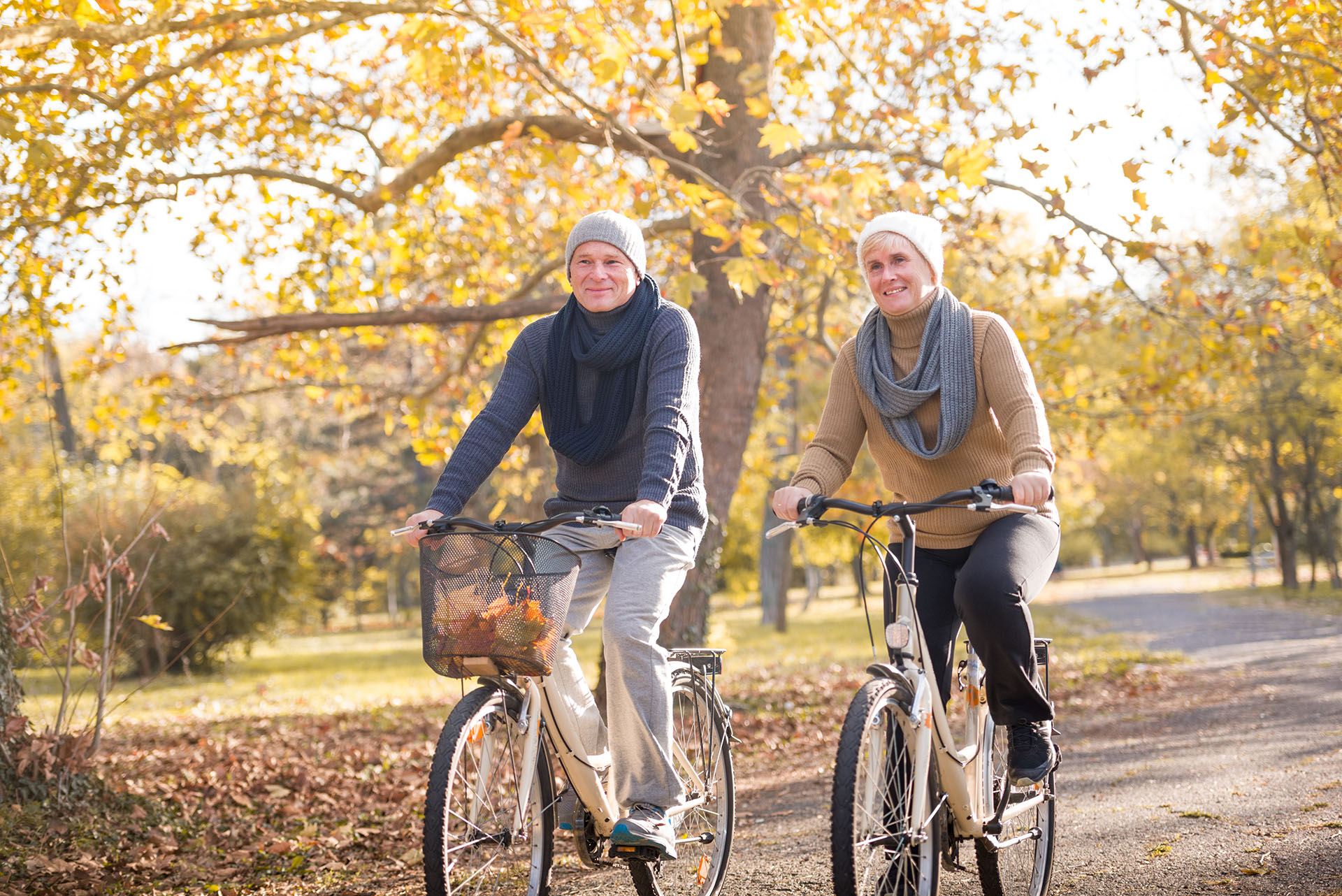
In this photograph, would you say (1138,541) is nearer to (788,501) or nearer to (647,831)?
(788,501)

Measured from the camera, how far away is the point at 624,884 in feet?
14.4

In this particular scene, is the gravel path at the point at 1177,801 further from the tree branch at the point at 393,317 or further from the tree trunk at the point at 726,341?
the tree branch at the point at 393,317

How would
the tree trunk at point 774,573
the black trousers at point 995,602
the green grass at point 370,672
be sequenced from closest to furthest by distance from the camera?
the black trousers at point 995,602 < the green grass at point 370,672 < the tree trunk at point 774,573

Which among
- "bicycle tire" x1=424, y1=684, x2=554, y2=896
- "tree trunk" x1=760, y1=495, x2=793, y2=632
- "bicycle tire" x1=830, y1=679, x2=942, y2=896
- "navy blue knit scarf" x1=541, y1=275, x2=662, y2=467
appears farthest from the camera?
"tree trunk" x1=760, y1=495, x2=793, y2=632

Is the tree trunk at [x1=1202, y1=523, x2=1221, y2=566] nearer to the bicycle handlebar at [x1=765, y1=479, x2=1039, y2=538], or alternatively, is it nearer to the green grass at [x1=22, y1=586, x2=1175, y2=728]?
the green grass at [x1=22, y1=586, x2=1175, y2=728]

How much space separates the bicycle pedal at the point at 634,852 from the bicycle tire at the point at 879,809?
68 cm

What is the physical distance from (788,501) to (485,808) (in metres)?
1.27

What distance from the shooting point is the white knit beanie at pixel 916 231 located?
3.60 meters

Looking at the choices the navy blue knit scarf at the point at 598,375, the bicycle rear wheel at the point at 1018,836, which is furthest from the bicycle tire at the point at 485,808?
the bicycle rear wheel at the point at 1018,836

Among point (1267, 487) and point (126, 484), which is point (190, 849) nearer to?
point (126, 484)

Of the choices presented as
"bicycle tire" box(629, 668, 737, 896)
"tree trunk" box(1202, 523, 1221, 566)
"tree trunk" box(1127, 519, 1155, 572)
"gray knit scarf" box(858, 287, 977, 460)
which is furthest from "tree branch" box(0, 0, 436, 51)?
"tree trunk" box(1127, 519, 1155, 572)

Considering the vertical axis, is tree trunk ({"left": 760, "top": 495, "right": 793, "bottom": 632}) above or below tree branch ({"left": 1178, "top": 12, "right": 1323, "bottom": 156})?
below

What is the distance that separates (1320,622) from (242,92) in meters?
18.7

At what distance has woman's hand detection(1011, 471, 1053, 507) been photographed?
3.11m
